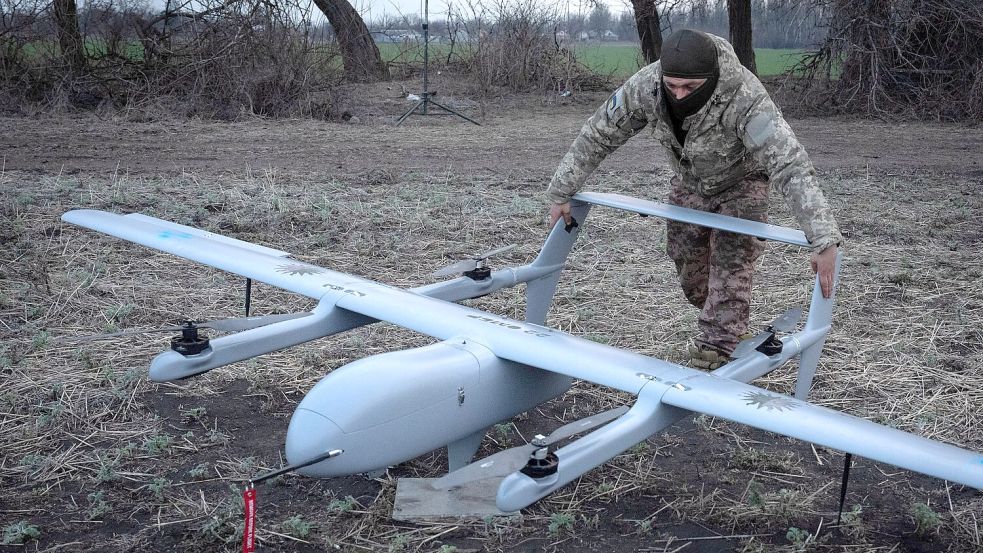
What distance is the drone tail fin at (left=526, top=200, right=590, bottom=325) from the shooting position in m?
5.55

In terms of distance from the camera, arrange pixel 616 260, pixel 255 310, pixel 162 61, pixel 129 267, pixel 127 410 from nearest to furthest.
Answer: pixel 127 410 → pixel 255 310 → pixel 129 267 → pixel 616 260 → pixel 162 61

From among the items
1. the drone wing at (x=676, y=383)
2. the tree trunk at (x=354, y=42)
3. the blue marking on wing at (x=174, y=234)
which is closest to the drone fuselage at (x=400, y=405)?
the drone wing at (x=676, y=383)

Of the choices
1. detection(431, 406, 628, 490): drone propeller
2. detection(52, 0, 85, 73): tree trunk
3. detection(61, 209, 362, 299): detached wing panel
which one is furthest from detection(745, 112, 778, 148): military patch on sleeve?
detection(52, 0, 85, 73): tree trunk

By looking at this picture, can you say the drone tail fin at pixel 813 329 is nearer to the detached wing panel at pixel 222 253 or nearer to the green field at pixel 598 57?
the detached wing panel at pixel 222 253

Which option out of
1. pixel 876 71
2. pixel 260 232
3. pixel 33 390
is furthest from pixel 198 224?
pixel 876 71

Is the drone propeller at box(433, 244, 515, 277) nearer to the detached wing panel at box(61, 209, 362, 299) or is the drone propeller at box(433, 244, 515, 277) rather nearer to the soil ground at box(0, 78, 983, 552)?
the detached wing panel at box(61, 209, 362, 299)

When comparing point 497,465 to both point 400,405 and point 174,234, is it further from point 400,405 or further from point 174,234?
point 174,234

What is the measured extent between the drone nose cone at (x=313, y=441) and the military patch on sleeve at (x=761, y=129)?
2.65 metres

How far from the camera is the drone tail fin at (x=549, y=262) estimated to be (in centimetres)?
555

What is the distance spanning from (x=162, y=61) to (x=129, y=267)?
30.5ft

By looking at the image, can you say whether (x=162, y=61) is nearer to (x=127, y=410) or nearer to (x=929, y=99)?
(x=127, y=410)

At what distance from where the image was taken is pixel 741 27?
1809 cm

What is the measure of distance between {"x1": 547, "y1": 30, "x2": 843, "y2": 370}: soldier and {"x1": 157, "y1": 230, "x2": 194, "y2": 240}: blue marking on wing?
7.02 ft

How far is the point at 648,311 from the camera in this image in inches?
265
